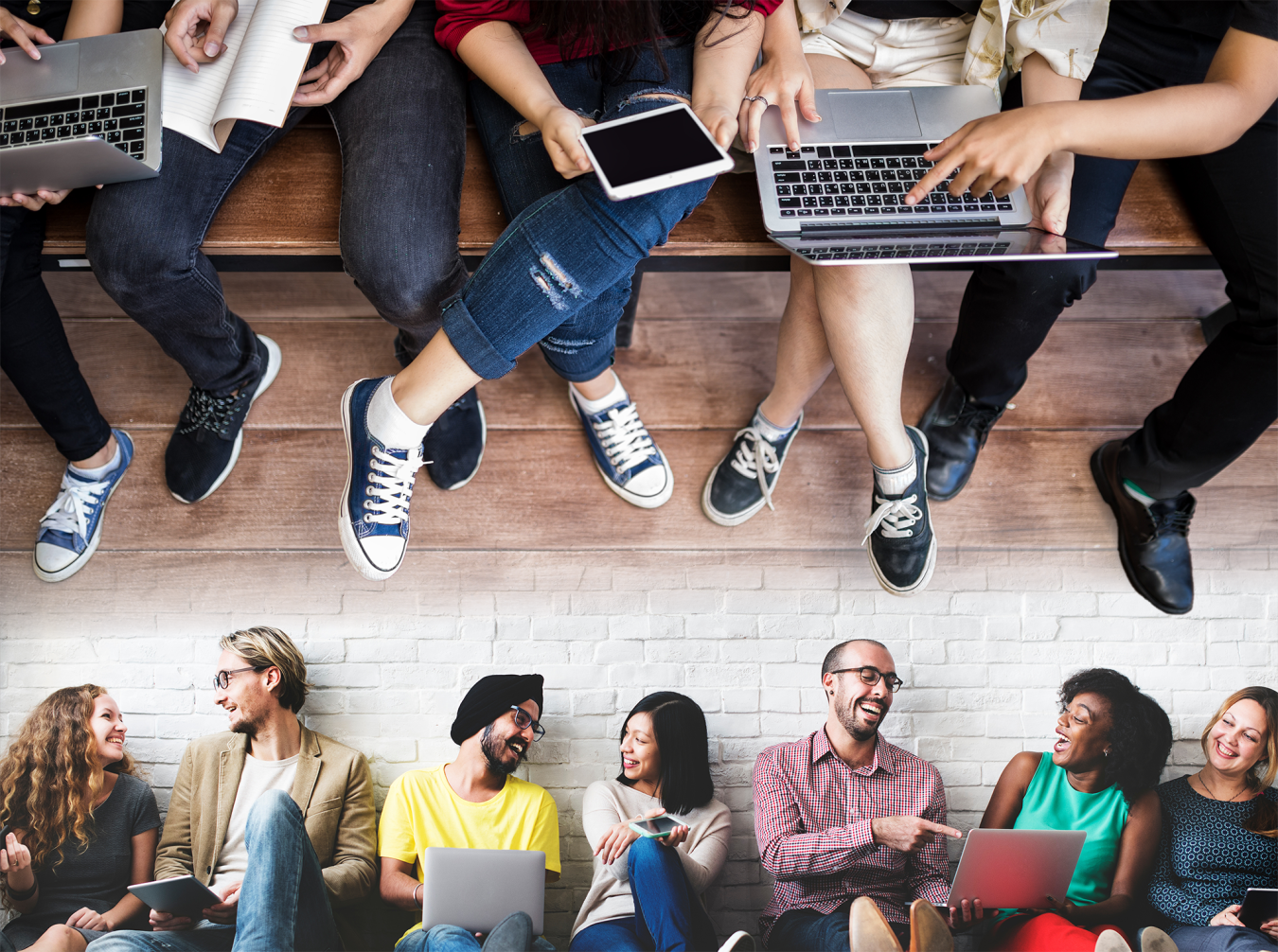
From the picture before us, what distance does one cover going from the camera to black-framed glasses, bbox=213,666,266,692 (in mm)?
1245

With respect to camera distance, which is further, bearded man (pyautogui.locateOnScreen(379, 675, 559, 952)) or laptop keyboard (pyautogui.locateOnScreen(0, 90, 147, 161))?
bearded man (pyautogui.locateOnScreen(379, 675, 559, 952))

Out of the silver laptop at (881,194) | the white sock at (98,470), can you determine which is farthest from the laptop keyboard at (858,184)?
the white sock at (98,470)

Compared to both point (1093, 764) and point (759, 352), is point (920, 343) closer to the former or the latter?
point (759, 352)

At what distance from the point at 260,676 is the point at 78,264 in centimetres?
64

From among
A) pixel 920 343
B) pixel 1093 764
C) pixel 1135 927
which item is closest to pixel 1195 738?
pixel 1093 764

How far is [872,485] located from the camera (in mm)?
1373

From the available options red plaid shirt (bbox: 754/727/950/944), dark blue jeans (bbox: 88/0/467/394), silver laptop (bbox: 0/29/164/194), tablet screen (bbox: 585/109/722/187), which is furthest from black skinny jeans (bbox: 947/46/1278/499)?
silver laptop (bbox: 0/29/164/194)

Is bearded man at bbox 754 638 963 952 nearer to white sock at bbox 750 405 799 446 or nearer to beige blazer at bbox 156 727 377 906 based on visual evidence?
white sock at bbox 750 405 799 446

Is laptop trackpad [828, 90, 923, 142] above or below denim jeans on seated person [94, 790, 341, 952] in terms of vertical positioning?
above

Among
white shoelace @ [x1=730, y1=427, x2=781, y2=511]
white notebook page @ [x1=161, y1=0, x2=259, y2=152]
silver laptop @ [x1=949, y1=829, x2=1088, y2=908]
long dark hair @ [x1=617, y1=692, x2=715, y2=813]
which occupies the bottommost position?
silver laptop @ [x1=949, y1=829, x2=1088, y2=908]

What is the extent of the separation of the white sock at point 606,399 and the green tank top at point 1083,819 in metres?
0.85

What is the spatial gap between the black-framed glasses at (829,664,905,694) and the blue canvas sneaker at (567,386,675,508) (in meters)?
0.40

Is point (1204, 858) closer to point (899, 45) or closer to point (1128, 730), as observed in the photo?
point (1128, 730)

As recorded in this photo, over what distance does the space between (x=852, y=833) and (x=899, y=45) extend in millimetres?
1113
